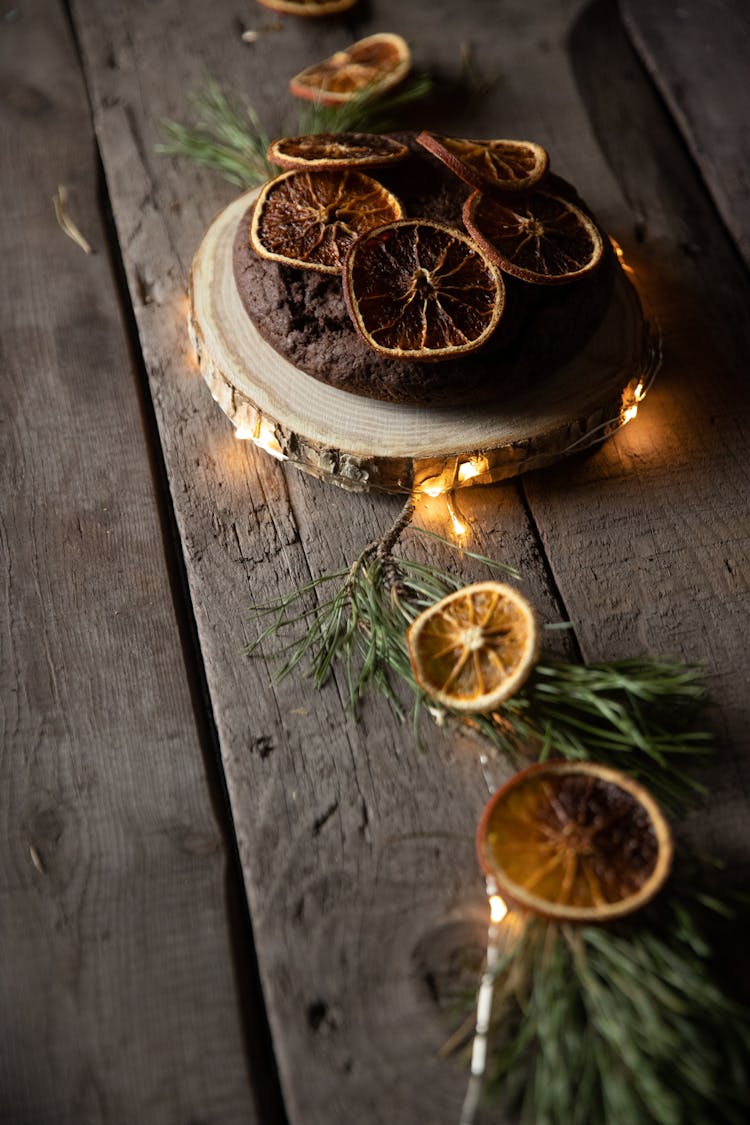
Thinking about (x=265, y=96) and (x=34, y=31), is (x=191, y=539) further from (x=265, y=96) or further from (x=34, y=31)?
(x=34, y=31)

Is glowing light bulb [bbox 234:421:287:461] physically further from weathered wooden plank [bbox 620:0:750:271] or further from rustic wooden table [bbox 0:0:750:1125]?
weathered wooden plank [bbox 620:0:750:271]

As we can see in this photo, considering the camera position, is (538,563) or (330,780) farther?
(538,563)

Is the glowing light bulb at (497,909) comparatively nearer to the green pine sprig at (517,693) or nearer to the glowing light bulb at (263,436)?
the green pine sprig at (517,693)

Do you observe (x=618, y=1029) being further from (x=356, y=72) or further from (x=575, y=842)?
(x=356, y=72)

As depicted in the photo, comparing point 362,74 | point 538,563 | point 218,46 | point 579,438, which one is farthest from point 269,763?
point 218,46

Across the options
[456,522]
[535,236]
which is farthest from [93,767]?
[535,236]
